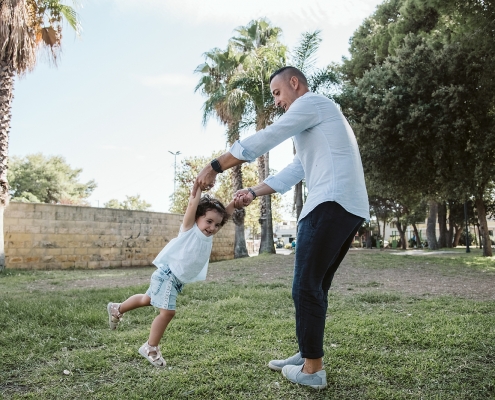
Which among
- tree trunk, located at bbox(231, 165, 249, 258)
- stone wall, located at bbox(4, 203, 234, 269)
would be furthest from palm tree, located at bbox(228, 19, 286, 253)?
stone wall, located at bbox(4, 203, 234, 269)

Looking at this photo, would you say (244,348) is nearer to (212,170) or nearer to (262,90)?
(212,170)

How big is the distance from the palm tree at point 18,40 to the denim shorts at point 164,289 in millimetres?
10779

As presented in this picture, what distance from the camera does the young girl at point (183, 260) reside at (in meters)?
3.28

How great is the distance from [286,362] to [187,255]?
1231 millimetres

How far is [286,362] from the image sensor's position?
3.58m

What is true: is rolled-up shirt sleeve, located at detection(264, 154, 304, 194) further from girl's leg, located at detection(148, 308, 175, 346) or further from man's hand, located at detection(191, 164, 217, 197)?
girl's leg, located at detection(148, 308, 175, 346)

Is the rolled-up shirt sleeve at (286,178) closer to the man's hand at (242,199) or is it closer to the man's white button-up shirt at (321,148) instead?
the man's hand at (242,199)

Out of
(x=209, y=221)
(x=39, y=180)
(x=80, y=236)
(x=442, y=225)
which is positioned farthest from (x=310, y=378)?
(x=39, y=180)

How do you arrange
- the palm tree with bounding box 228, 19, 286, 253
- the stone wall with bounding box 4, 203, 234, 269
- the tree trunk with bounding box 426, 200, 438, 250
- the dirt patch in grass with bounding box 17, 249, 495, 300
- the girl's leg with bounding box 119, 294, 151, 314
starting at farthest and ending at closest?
the tree trunk with bounding box 426, 200, 438, 250 < the palm tree with bounding box 228, 19, 286, 253 < the stone wall with bounding box 4, 203, 234, 269 < the dirt patch in grass with bounding box 17, 249, 495, 300 < the girl's leg with bounding box 119, 294, 151, 314

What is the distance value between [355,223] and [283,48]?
16.7 metres

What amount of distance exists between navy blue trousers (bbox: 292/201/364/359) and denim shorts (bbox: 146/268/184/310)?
0.93m

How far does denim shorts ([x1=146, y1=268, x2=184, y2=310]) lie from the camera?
3289 mm

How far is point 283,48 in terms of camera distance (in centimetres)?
1841

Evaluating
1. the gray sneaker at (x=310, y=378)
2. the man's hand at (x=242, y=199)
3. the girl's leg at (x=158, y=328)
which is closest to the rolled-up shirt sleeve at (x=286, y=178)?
the man's hand at (x=242, y=199)
